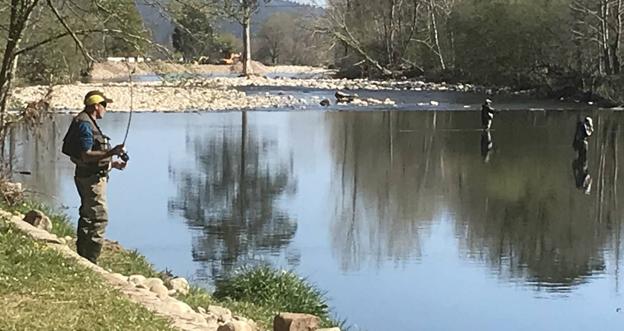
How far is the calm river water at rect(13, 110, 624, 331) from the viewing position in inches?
441

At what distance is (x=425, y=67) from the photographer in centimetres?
6331

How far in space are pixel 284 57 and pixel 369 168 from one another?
3273 inches

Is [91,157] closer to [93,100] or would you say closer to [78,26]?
[93,100]

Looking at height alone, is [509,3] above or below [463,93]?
above

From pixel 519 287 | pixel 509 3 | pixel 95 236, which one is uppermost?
pixel 509 3

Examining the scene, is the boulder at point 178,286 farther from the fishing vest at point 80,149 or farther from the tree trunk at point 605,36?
the tree trunk at point 605,36

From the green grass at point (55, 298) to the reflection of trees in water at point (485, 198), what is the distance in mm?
5962


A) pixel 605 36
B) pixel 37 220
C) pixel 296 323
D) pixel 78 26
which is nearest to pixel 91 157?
pixel 37 220

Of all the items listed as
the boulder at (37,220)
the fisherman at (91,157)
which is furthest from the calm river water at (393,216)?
the fisherman at (91,157)

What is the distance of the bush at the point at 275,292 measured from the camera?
31.1ft

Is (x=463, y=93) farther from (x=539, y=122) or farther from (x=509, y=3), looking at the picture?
(x=539, y=122)

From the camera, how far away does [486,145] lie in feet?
89.1

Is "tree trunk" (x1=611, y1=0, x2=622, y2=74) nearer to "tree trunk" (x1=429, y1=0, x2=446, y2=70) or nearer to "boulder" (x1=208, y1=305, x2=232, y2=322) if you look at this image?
"tree trunk" (x1=429, y1=0, x2=446, y2=70)

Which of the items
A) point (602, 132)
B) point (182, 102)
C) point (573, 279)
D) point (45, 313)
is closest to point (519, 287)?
point (573, 279)
